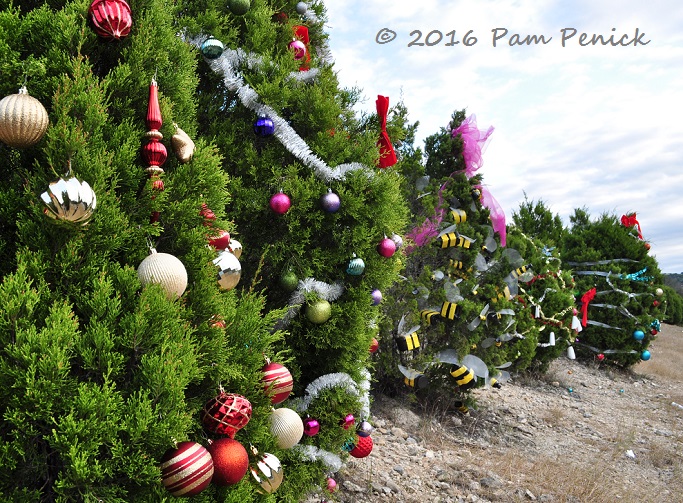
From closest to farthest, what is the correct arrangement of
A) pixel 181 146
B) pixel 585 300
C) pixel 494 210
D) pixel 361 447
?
1. pixel 181 146
2. pixel 361 447
3. pixel 494 210
4. pixel 585 300

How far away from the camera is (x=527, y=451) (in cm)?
543

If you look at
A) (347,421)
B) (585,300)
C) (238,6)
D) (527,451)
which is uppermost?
(238,6)

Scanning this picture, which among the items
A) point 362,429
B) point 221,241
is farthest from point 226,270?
point 362,429

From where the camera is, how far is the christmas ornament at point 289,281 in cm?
283

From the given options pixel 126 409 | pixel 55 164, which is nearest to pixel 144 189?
pixel 55 164

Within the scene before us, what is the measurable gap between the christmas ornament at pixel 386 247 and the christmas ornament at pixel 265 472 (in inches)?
56.9

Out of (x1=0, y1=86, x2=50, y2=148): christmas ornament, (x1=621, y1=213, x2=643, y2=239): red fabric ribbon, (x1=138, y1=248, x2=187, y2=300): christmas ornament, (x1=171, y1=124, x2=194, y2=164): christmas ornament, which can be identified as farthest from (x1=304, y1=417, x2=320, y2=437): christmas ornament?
(x1=621, y1=213, x2=643, y2=239): red fabric ribbon

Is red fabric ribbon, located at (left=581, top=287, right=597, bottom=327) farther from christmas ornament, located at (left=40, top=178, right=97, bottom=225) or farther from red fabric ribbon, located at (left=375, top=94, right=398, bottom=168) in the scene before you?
christmas ornament, located at (left=40, top=178, right=97, bottom=225)

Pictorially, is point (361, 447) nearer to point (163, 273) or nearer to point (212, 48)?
point (163, 273)

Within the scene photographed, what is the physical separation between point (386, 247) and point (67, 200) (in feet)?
6.45

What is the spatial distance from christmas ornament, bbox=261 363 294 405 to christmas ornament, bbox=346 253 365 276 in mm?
951

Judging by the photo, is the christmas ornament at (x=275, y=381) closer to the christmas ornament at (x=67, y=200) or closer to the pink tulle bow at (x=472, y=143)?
the christmas ornament at (x=67, y=200)

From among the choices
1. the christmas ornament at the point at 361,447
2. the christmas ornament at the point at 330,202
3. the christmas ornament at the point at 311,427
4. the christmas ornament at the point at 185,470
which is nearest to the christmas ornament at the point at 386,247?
the christmas ornament at the point at 330,202

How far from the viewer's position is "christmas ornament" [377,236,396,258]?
3.06m
